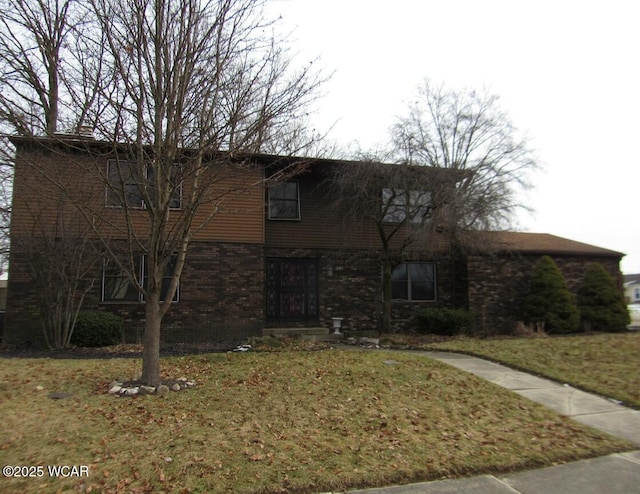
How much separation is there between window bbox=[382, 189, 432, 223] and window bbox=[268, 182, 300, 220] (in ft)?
9.74

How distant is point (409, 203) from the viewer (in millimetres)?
13188

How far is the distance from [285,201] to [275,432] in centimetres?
1057

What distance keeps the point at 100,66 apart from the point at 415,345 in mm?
9360

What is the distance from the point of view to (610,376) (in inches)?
317

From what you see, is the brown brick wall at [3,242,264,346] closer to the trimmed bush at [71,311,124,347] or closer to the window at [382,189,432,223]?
the trimmed bush at [71,311,124,347]

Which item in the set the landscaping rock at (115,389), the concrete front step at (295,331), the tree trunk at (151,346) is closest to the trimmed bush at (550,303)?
the concrete front step at (295,331)

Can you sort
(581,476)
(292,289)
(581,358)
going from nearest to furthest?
(581,476) < (581,358) < (292,289)

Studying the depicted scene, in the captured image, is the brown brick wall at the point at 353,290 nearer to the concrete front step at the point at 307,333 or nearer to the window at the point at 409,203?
the concrete front step at the point at 307,333

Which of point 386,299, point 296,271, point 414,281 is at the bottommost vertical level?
point 386,299

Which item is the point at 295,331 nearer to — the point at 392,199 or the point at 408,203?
the point at 392,199

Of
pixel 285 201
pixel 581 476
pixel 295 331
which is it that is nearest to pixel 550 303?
pixel 295 331

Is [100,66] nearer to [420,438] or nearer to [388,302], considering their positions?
[420,438]

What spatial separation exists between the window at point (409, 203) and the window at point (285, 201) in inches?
117

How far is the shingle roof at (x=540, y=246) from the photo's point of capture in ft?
48.4
